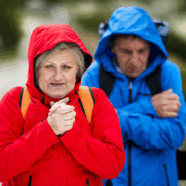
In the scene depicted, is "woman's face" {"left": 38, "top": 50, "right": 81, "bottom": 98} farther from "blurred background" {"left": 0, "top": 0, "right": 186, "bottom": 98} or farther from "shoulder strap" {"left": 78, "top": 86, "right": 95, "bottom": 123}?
"blurred background" {"left": 0, "top": 0, "right": 186, "bottom": 98}

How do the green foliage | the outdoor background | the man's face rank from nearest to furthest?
1. the man's face
2. the outdoor background
3. the green foliage

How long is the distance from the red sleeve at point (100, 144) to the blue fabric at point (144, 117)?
2.56ft

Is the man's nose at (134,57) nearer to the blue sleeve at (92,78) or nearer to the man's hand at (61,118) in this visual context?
the blue sleeve at (92,78)

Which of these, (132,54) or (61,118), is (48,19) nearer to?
(132,54)

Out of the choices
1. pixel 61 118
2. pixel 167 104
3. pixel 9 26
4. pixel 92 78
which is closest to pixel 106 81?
pixel 92 78

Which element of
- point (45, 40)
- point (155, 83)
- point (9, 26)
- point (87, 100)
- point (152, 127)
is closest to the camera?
point (45, 40)

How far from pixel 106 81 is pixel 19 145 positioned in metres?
1.31

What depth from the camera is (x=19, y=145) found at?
145 cm

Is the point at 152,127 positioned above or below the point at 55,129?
below

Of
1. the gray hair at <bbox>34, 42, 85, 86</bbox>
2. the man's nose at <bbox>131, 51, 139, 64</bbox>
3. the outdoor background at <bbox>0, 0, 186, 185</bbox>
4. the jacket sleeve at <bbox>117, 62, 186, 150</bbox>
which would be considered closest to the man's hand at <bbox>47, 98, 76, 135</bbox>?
the gray hair at <bbox>34, 42, 85, 86</bbox>

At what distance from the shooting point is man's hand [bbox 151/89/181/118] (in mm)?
2373

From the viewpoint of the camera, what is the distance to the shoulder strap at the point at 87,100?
1.66 m

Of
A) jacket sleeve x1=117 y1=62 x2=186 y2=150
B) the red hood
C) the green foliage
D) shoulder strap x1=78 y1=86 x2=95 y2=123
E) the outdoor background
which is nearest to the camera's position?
the red hood

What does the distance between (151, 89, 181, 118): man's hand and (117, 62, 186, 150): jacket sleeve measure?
0.05 metres
